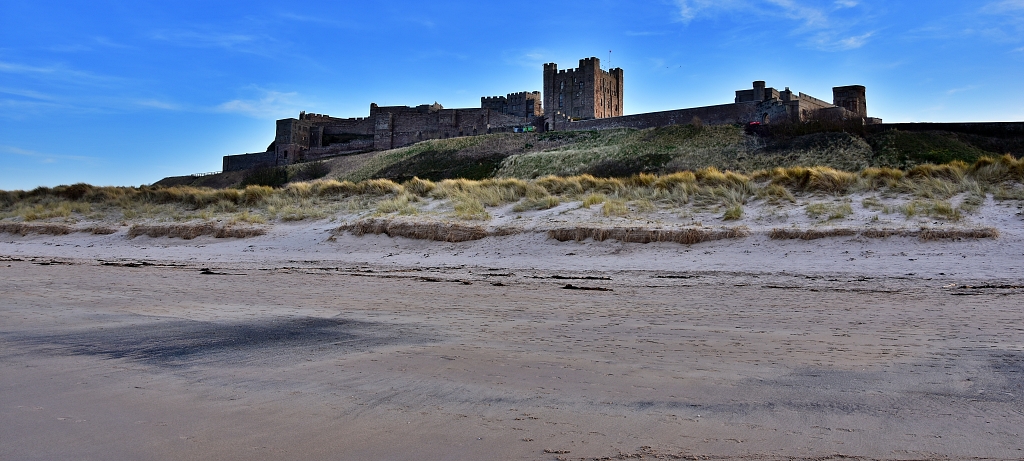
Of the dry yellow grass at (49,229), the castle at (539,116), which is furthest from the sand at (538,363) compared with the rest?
the castle at (539,116)

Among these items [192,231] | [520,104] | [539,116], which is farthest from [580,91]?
[192,231]

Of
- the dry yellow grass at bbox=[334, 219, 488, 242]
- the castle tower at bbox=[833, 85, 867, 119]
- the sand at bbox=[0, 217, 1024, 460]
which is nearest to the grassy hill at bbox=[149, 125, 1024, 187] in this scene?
the castle tower at bbox=[833, 85, 867, 119]

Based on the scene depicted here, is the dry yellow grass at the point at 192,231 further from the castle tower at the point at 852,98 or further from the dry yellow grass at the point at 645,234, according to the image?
the castle tower at the point at 852,98

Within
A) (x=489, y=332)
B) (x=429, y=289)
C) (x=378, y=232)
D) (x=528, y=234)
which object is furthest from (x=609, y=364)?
(x=378, y=232)

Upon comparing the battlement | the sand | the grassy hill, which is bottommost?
the sand

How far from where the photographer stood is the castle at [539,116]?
46875mm

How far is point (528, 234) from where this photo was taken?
36.5ft

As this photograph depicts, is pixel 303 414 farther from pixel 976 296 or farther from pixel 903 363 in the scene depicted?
pixel 976 296

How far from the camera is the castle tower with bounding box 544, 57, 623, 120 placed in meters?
77.6

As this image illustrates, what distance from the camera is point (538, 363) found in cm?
382

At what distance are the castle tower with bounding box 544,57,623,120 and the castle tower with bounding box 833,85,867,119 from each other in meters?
30.9

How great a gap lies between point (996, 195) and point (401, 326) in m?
9.85

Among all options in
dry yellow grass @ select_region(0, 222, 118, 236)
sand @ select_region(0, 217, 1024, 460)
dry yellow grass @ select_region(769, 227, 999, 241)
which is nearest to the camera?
sand @ select_region(0, 217, 1024, 460)

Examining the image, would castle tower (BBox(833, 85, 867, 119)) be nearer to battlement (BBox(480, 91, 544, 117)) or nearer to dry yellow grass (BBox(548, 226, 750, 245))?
battlement (BBox(480, 91, 544, 117))
